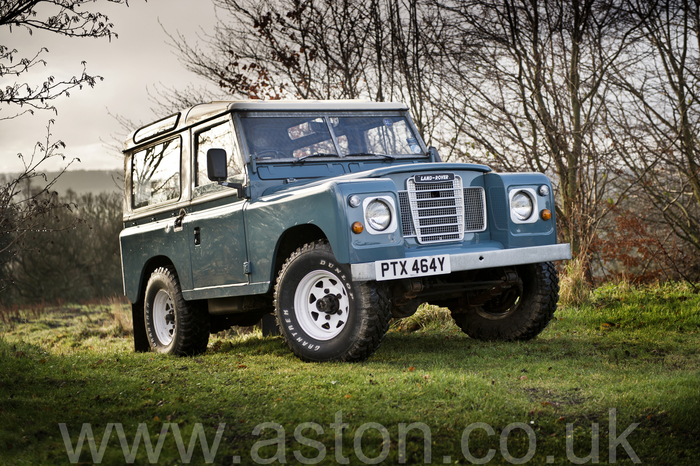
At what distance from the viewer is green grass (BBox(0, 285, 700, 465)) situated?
12.4 ft

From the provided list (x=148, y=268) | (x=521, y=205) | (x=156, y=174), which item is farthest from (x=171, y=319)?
(x=521, y=205)

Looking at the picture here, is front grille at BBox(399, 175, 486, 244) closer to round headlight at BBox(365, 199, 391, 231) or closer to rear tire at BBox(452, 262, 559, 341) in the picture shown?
round headlight at BBox(365, 199, 391, 231)

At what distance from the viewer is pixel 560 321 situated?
8.35 m

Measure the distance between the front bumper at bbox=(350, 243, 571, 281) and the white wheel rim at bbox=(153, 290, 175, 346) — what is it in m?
3.70

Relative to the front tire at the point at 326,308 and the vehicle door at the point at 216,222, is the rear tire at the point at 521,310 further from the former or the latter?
the vehicle door at the point at 216,222

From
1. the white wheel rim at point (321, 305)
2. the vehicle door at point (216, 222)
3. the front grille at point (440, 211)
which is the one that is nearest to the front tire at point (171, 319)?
the vehicle door at point (216, 222)

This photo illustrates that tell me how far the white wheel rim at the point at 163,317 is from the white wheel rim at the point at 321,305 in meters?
2.79

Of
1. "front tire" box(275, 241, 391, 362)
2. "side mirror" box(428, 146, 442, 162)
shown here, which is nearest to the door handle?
"front tire" box(275, 241, 391, 362)

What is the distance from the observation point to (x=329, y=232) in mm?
5586

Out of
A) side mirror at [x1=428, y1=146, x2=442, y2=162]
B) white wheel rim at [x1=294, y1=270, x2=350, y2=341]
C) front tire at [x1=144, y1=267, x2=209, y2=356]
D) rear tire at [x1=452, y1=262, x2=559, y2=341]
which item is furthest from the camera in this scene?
front tire at [x1=144, y1=267, x2=209, y2=356]

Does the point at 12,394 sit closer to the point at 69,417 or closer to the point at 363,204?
the point at 69,417

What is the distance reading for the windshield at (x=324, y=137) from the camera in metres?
6.98

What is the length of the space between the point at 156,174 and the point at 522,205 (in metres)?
4.51

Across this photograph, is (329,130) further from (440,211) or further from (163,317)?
(163,317)
